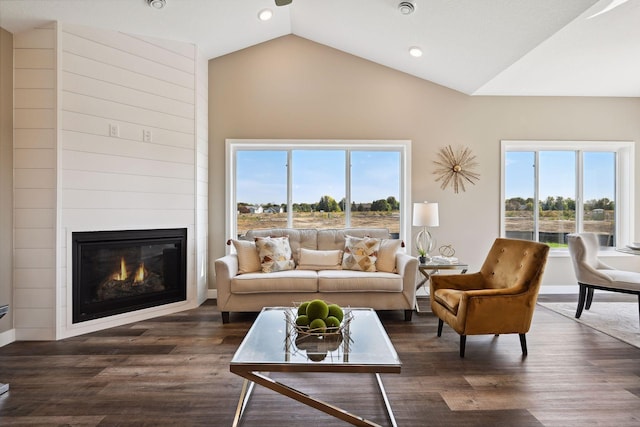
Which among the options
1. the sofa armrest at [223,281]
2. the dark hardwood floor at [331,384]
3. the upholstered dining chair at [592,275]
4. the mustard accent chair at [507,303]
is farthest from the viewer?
the sofa armrest at [223,281]

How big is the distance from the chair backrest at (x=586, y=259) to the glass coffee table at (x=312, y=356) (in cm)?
266

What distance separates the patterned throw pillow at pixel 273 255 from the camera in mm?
3787

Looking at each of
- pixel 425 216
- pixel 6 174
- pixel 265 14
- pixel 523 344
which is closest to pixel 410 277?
pixel 425 216

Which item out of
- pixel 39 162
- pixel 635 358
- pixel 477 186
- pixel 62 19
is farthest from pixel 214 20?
pixel 635 358

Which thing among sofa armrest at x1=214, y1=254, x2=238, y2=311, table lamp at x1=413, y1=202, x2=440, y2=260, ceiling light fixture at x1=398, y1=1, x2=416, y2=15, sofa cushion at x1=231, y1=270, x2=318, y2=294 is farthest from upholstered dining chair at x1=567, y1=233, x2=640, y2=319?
sofa armrest at x1=214, y1=254, x2=238, y2=311

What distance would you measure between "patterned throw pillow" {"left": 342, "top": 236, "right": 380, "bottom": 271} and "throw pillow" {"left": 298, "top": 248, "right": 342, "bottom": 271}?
0.30 ft

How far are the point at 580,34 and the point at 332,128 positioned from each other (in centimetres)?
263

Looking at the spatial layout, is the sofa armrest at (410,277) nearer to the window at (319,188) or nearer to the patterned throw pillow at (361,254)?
the patterned throw pillow at (361,254)

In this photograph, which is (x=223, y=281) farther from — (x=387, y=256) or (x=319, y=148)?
(x=319, y=148)

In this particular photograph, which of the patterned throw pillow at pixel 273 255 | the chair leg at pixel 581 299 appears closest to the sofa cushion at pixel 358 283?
the patterned throw pillow at pixel 273 255

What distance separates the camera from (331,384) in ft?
7.38

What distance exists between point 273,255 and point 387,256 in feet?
4.09

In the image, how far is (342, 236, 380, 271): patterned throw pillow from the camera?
3.82m

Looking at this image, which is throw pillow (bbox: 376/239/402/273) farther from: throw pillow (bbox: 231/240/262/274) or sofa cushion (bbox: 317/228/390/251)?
throw pillow (bbox: 231/240/262/274)
